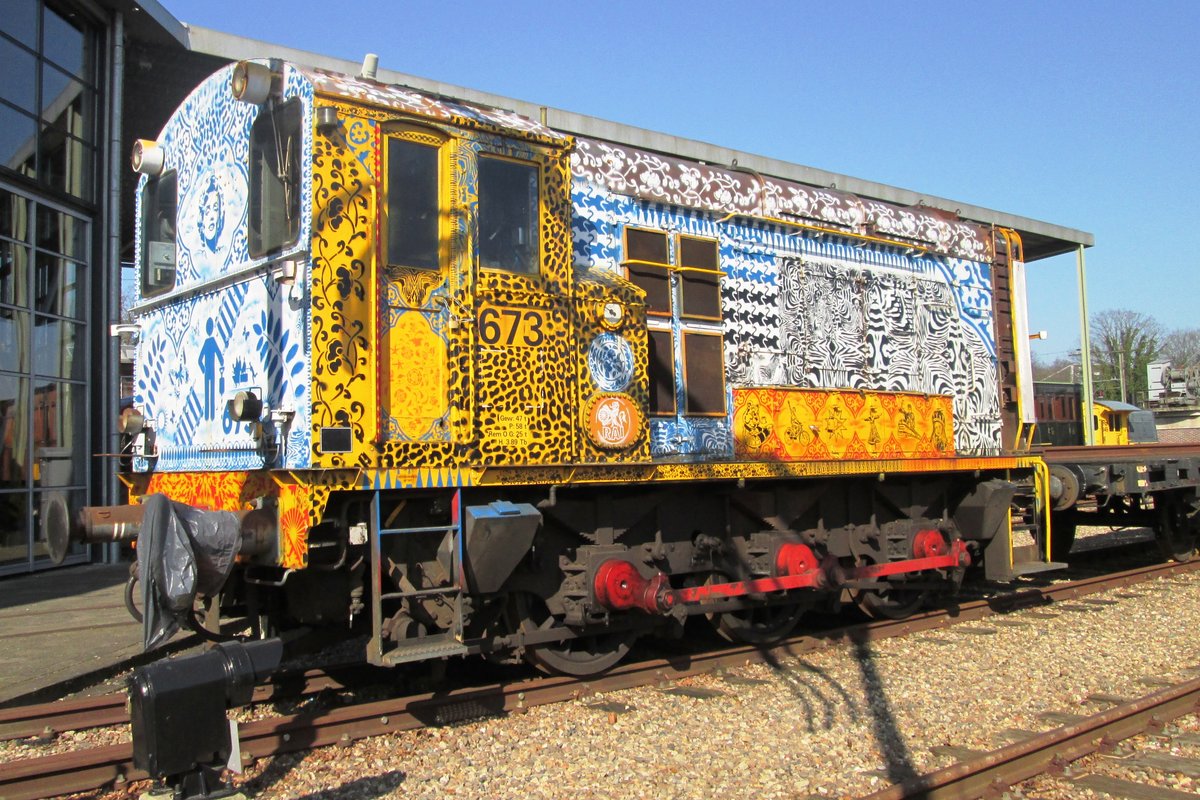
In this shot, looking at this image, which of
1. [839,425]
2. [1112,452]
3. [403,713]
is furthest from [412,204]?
[1112,452]

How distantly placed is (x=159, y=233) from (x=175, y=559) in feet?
9.88

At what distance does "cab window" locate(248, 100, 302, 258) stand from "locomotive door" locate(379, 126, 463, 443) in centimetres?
50

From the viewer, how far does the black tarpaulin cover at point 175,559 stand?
16.3 feet

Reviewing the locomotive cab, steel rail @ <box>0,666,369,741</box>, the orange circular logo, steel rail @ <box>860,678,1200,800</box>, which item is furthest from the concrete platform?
the locomotive cab

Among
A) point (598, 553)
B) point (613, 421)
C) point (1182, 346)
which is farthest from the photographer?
point (1182, 346)

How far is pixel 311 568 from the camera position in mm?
5738

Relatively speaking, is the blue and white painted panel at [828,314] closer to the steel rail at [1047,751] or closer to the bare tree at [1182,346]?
the steel rail at [1047,751]

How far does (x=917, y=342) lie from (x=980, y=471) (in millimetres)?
1413

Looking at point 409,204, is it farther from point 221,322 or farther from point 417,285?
point 221,322

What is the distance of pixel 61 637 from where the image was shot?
8.64 meters

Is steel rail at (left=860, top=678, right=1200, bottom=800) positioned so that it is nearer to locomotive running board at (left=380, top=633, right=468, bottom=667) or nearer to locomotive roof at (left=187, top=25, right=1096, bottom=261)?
locomotive running board at (left=380, top=633, right=468, bottom=667)

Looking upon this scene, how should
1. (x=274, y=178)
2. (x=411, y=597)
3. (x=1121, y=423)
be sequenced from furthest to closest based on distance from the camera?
1. (x=1121, y=423)
2. (x=274, y=178)
3. (x=411, y=597)

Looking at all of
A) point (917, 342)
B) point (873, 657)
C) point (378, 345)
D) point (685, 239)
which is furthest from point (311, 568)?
point (917, 342)

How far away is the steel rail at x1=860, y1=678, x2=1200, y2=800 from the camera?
478 cm
